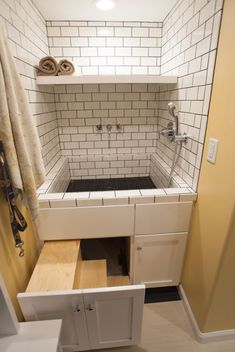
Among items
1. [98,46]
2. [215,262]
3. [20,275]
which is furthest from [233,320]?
[98,46]

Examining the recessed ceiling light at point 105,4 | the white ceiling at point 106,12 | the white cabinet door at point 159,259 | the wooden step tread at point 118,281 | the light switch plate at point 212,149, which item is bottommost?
the wooden step tread at point 118,281

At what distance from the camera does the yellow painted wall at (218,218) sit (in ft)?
2.60

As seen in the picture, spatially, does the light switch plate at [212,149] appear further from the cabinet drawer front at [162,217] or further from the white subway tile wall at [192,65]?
the cabinet drawer front at [162,217]

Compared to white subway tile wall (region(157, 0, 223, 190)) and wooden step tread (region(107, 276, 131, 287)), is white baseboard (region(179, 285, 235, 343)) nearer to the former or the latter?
wooden step tread (region(107, 276, 131, 287))

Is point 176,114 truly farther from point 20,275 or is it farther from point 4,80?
point 20,275

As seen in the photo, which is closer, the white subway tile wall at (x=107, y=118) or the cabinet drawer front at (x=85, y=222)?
the cabinet drawer front at (x=85, y=222)

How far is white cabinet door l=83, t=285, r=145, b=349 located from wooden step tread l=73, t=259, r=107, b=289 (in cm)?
21

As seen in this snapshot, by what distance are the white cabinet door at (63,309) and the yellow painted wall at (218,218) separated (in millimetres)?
673

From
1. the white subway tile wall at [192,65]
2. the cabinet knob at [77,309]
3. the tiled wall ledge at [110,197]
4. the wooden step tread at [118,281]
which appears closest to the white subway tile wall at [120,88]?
the white subway tile wall at [192,65]

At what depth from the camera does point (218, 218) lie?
0.91 metres

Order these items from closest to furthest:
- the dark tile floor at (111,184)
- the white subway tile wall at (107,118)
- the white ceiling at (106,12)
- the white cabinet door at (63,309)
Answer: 1. the white cabinet door at (63,309)
2. the white ceiling at (106,12)
3. the dark tile floor at (111,184)
4. the white subway tile wall at (107,118)

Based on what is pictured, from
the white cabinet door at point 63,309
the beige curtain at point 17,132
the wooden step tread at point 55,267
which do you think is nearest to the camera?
the beige curtain at point 17,132

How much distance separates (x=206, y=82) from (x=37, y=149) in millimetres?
881

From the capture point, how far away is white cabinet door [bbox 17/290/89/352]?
2.54ft
